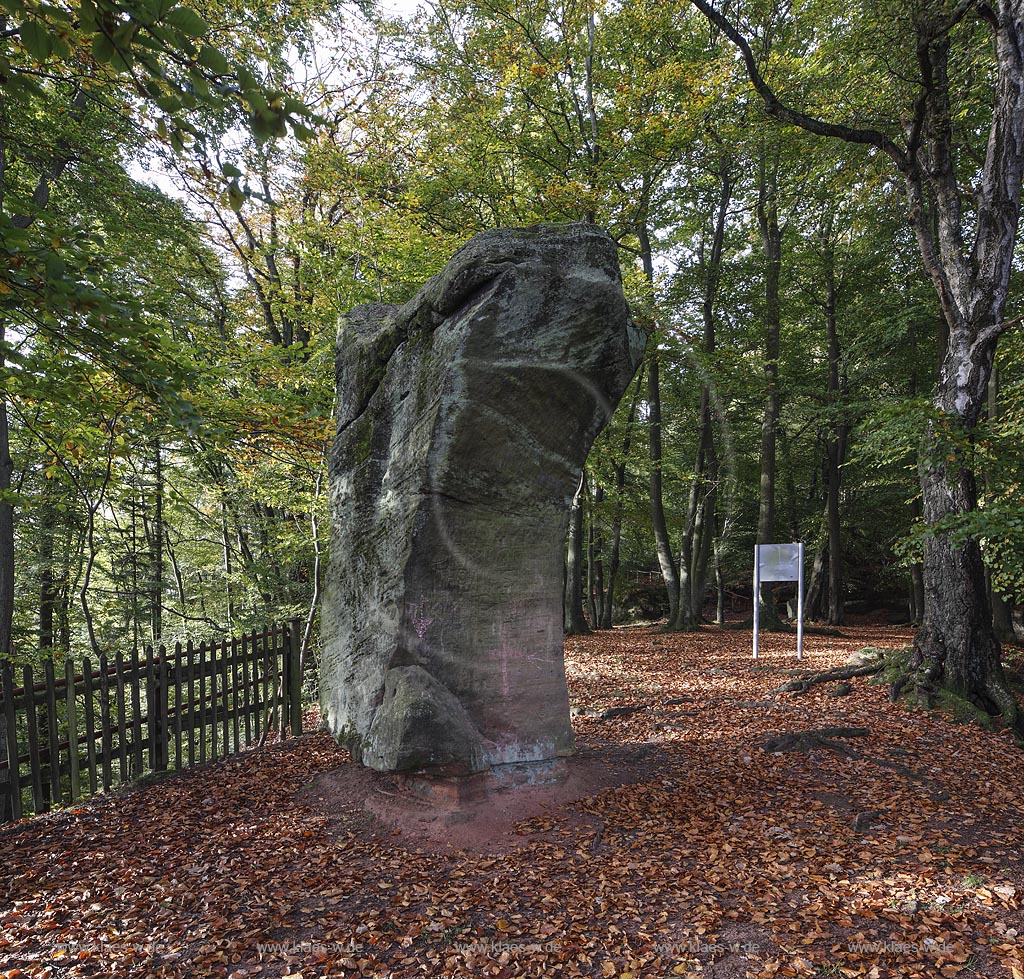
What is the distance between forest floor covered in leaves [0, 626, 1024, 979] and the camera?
9.84ft

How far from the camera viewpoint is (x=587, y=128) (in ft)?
41.0

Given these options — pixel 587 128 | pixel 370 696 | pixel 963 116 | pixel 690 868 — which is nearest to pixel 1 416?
pixel 370 696

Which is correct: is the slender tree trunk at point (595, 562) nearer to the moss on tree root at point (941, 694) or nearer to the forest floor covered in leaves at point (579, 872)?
the moss on tree root at point (941, 694)

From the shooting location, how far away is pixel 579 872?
12.4 ft

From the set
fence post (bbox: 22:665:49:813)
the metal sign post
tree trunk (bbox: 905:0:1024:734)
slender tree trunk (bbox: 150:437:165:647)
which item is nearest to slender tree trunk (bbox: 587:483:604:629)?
the metal sign post

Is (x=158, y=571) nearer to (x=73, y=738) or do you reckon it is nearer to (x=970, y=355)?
(x=73, y=738)

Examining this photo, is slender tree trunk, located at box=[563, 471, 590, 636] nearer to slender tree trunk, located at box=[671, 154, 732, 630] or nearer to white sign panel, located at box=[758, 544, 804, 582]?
Answer: slender tree trunk, located at box=[671, 154, 732, 630]

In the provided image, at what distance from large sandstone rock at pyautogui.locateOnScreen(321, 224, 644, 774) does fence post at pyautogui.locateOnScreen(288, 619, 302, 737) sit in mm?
2548

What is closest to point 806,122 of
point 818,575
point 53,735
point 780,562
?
point 780,562

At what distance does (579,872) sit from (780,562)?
25.8 feet

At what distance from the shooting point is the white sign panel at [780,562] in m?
10.2

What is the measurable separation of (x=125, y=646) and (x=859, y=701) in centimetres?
1247

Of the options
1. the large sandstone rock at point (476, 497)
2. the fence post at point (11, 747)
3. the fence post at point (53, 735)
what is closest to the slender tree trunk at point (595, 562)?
the large sandstone rock at point (476, 497)

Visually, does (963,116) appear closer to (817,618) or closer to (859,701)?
(859,701)
